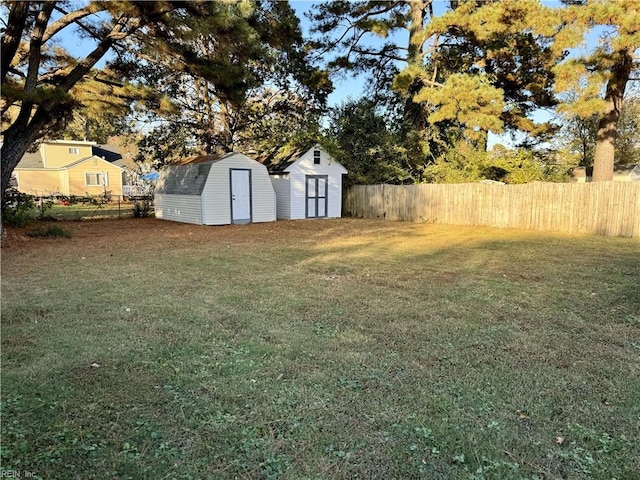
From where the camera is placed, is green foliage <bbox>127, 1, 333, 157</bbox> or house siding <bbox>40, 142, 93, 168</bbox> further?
house siding <bbox>40, 142, 93, 168</bbox>

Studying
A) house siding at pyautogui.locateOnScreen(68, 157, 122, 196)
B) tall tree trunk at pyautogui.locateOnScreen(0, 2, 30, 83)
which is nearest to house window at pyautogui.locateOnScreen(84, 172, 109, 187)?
house siding at pyautogui.locateOnScreen(68, 157, 122, 196)

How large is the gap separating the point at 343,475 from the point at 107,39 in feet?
33.7

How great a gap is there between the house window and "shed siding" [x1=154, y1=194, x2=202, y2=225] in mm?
16860

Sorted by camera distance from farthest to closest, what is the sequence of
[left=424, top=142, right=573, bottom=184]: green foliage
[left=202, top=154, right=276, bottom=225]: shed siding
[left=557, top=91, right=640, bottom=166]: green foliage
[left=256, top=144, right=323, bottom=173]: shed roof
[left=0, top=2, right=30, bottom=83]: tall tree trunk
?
[left=557, top=91, right=640, bottom=166]: green foliage → [left=256, top=144, right=323, bottom=173]: shed roof → [left=424, top=142, right=573, bottom=184]: green foliage → [left=202, top=154, right=276, bottom=225]: shed siding → [left=0, top=2, right=30, bottom=83]: tall tree trunk

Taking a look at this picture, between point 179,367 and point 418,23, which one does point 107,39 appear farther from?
point 418,23

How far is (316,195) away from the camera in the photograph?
17.2m

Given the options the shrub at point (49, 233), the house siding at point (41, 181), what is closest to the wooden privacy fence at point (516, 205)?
the shrub at point (49, 233)

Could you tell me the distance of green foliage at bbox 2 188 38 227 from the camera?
37.2 feet

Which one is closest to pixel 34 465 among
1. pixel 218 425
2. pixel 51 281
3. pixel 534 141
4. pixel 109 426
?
pixel 109 426

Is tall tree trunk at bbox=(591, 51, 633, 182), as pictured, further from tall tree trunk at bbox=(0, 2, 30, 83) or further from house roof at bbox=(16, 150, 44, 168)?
house roof at bbox=(16, 150, 44, 168)

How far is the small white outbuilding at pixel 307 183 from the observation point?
54.0 feet

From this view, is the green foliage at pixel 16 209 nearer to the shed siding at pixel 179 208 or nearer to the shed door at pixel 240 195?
the shed siding at pixel 179 208

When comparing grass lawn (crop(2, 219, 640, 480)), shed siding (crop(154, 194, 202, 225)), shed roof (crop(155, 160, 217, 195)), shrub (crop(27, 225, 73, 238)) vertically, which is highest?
shed roof (crop(155, 160, 217, 195))

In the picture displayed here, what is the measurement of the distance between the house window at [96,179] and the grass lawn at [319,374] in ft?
89.7
